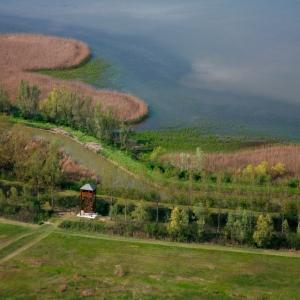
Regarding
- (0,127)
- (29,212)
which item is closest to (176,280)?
(29,212)

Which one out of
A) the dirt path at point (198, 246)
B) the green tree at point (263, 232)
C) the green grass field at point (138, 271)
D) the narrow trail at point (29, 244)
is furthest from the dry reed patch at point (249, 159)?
the narrow trail at point (29, 244)

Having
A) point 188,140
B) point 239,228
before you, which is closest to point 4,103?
point 188,140

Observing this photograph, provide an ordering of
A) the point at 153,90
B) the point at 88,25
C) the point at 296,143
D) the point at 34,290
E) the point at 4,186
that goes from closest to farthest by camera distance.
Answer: the point at 34,290 → the point at 4,186 → the point at 296,143 → the point at 153,90 → the point at 88,25

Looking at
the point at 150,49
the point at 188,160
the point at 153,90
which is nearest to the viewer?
the point at 188,160

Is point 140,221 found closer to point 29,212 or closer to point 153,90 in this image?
point 29,212

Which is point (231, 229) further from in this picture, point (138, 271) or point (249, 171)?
point (249, 171)

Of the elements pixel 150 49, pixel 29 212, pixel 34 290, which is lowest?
pixel 34 290

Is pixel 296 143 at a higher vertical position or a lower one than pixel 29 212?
higher
